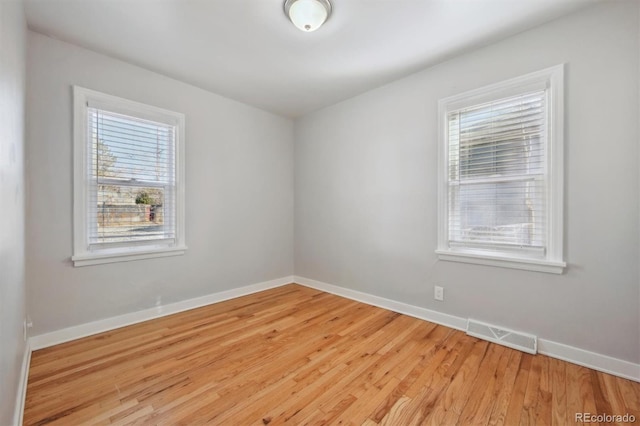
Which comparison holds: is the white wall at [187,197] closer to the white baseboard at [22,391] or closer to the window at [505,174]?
the white baseboard at [22,391]

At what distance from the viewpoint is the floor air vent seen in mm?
2213

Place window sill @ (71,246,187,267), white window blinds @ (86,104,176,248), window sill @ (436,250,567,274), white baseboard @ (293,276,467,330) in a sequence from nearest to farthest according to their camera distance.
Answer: window sill @ (436,250,567,274) < window sill @ (71,246,187,267) < white window blinds @ (86,104,176,248) < white baseboard @ (293,276,467,330)

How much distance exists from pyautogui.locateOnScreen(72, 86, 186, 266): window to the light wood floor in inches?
32.5

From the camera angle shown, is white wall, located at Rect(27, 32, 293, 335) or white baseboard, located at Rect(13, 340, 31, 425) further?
white wall, located at Rect(27, 32, 293, 335)

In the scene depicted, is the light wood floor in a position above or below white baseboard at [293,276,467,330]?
below

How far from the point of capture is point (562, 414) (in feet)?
5.09

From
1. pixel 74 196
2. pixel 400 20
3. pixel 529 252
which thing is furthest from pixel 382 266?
pixel 74 196

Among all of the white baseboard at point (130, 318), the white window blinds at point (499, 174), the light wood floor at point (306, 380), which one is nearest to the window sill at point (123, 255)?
the white baseboard at point (130, 318)

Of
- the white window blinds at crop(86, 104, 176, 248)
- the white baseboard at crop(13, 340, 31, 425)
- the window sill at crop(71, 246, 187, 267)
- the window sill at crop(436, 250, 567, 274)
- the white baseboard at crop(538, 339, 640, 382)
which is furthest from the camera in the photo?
the white window blinds at crop(86, 104, 176, 248)

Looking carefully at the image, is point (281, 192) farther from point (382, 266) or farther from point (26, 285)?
point (26, 285)

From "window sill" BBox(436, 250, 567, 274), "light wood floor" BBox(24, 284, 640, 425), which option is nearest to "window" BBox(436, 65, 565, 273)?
"window sill" BBox(436, 250, 567, 274)

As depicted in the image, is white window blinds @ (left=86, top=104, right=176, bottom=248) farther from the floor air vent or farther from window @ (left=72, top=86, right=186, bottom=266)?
the floor air vent

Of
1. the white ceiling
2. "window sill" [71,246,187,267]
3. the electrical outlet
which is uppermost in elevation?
the white ceiling

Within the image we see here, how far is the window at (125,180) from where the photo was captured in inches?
97.7
